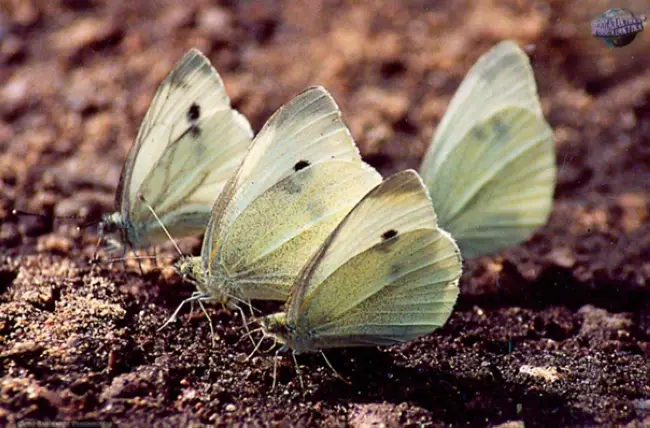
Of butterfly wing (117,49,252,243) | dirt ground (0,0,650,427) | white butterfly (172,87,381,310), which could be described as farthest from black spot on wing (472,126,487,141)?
butterfly wing (117,49,252,243)

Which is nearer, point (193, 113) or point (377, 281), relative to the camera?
point (377, 281)

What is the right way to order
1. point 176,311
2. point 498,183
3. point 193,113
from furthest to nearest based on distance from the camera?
1. point 498,183
2. point 193,113
3. point 176,311

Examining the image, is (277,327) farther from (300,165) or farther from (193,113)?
(193,113)

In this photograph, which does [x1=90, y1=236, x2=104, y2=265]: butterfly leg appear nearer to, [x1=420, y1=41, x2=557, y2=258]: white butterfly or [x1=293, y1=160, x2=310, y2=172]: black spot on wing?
[x1=293, y1=160, x2=310, y2=172]: black spot on wing

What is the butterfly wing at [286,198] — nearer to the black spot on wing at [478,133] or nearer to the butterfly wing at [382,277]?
the butterfly wing at [382,277]

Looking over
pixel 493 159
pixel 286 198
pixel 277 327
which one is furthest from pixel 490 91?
pixel 277 327

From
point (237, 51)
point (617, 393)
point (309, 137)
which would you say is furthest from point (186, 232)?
point (617, 393)
